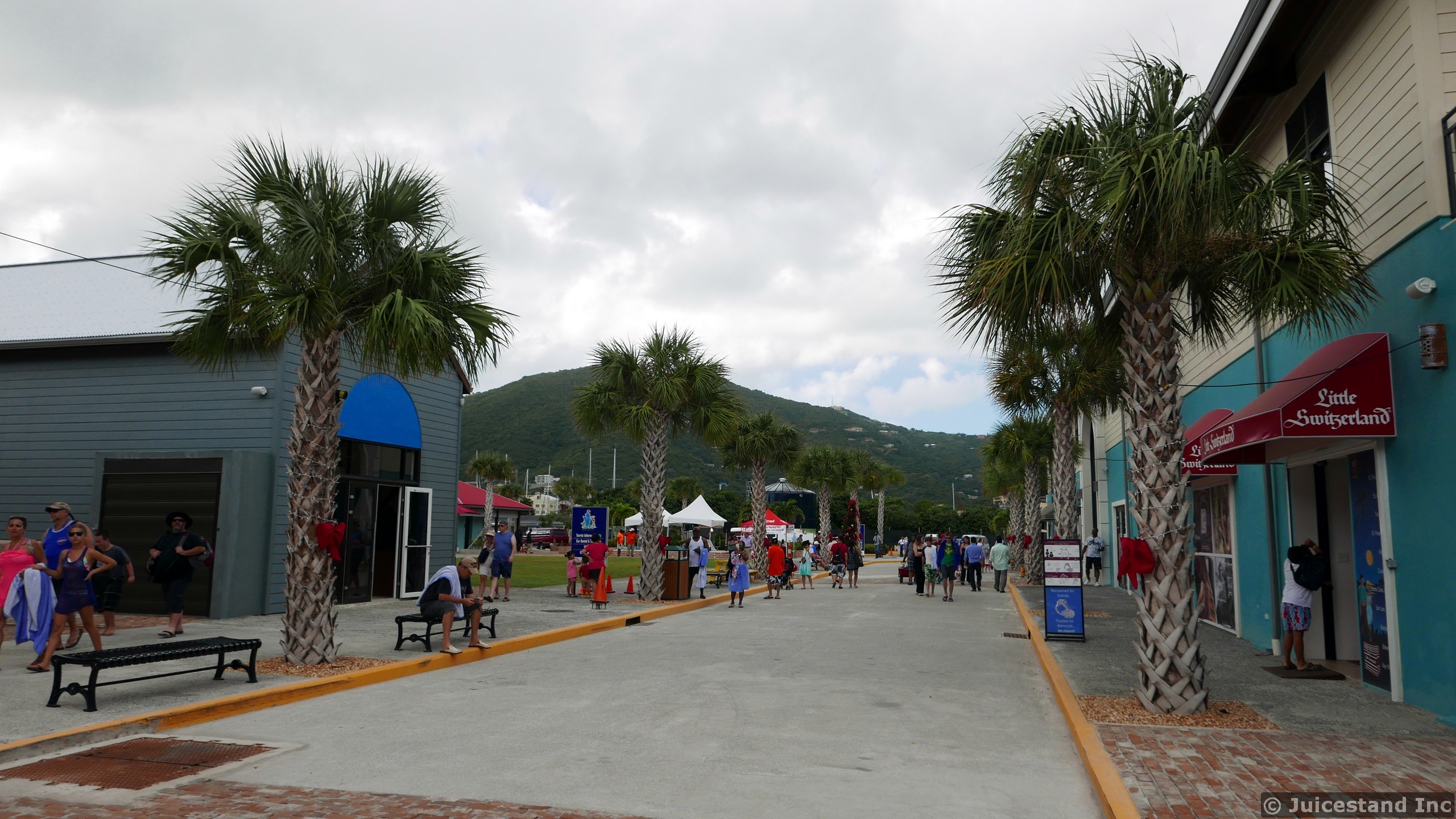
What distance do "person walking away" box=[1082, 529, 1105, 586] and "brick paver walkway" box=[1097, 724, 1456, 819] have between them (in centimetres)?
2250

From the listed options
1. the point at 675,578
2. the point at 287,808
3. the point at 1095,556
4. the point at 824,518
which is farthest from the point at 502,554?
the point at 824,518

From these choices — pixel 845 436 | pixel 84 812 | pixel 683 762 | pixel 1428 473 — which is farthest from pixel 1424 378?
pixel 845 436

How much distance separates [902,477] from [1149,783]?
59.6 metres

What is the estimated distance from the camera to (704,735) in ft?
24.7

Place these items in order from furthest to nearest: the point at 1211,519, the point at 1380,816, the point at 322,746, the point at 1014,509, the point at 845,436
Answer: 1. the point at 845,436
2. the point at 1014,509
3. the point at 1211,519
4. the point at 322,746
5. the point at 1380,816

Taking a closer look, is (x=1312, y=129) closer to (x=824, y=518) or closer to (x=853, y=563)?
(x=853, y=563)

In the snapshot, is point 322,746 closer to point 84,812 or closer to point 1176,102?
point 84,812

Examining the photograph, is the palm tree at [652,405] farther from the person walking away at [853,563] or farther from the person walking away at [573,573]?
the person walking away at [853,563]

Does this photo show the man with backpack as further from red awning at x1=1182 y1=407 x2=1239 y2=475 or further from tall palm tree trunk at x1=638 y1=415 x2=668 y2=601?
tall palm tree trunk at x1=638 y1=415 x2=668 y2=601

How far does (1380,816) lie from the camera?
17.5ft

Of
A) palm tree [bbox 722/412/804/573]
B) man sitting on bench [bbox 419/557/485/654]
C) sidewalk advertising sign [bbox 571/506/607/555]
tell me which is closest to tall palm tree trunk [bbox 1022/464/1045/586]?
palm tree [bbox 722/412/804/573]

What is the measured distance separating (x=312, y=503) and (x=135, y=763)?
4.30 metres

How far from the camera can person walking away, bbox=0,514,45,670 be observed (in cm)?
980

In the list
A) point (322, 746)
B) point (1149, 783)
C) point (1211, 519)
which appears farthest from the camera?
point (1211, 519)
